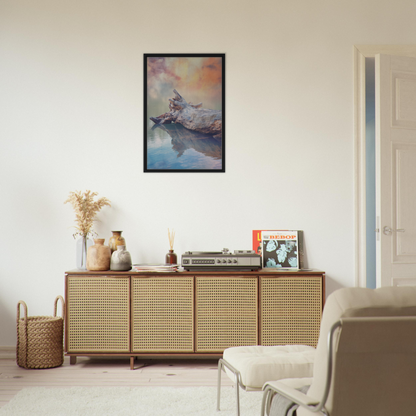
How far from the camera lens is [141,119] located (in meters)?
3.74

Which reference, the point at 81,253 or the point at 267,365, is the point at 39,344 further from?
the point at 267,365

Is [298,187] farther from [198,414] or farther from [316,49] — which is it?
[198,414]

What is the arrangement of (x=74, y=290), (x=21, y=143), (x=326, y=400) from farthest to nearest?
1. (x=21, y=143)
2. (x=74, y=290)
3. (x=326, y=400)

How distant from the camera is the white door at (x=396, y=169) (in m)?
3.49

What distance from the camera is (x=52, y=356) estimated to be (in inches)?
Result: 129

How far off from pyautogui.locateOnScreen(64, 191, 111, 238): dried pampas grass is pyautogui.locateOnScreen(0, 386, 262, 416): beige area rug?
1272 millimetres

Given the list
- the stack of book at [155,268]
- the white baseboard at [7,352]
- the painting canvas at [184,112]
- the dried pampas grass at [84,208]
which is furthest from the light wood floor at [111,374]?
the painting canvas at [184,112]

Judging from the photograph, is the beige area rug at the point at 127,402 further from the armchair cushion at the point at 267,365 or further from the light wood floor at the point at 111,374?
the armchair cushion at the point at 267,365

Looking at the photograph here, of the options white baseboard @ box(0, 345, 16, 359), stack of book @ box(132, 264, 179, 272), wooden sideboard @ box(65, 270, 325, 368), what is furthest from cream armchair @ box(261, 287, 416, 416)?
white baseboard @ box(0, 345, 16, 359)

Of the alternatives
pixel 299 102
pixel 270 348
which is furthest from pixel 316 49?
pixel 270 348

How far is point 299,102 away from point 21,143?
249 centimetres

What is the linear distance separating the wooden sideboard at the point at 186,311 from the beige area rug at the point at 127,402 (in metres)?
0.44

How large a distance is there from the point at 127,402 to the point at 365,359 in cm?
173

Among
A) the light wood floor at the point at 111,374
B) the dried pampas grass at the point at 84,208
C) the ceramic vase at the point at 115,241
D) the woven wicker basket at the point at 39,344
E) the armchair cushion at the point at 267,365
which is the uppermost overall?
the dried pampas grass at the point at 84,208
